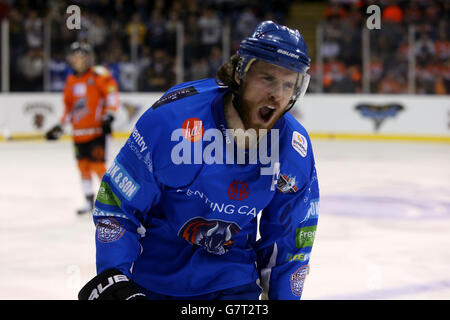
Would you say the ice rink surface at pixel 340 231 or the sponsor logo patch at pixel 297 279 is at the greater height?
the sponsor logo patch at pixel 297 279

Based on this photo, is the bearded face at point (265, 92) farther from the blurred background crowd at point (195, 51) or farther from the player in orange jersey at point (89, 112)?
the blurred background crowd at point (195, 51)

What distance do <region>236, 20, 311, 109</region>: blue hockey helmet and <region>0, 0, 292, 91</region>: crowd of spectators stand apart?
861 centimetres

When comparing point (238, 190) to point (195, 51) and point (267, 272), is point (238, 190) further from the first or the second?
point (195, 51)

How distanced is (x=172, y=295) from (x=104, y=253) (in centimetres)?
25

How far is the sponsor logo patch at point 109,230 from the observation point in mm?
1361

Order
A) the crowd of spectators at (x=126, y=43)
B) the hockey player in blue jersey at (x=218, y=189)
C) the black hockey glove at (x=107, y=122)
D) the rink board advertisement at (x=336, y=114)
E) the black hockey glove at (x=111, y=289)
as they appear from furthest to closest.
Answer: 1. the rink board advertisement at (x=336, y=114)
2. the crowd of spectators at (x=126, y=43)
3. the black hockey glove at (x=107, y=122)
4. the hockey player in blue jersey at (x=218, y=189)
5. the black hockey glove at (x=111, y=289)

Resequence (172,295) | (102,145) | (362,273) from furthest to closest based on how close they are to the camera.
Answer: (102,145), (362,273), (172,295)

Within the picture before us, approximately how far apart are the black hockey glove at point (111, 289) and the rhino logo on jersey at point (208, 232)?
220mm

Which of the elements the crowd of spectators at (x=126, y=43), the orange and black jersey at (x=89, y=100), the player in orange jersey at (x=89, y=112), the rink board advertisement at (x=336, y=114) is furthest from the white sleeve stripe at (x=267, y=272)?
the rink board advertisement at (x=336, y=114)

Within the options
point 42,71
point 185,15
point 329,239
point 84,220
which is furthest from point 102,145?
point 185,15

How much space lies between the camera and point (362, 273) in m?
3.44

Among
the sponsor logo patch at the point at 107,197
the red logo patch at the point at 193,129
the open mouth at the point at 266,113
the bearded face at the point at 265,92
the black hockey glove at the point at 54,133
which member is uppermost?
the bearded face at the point at 265,92

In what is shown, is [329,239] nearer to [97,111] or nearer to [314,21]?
[97,111]

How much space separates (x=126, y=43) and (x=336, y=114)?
11.2 ft
